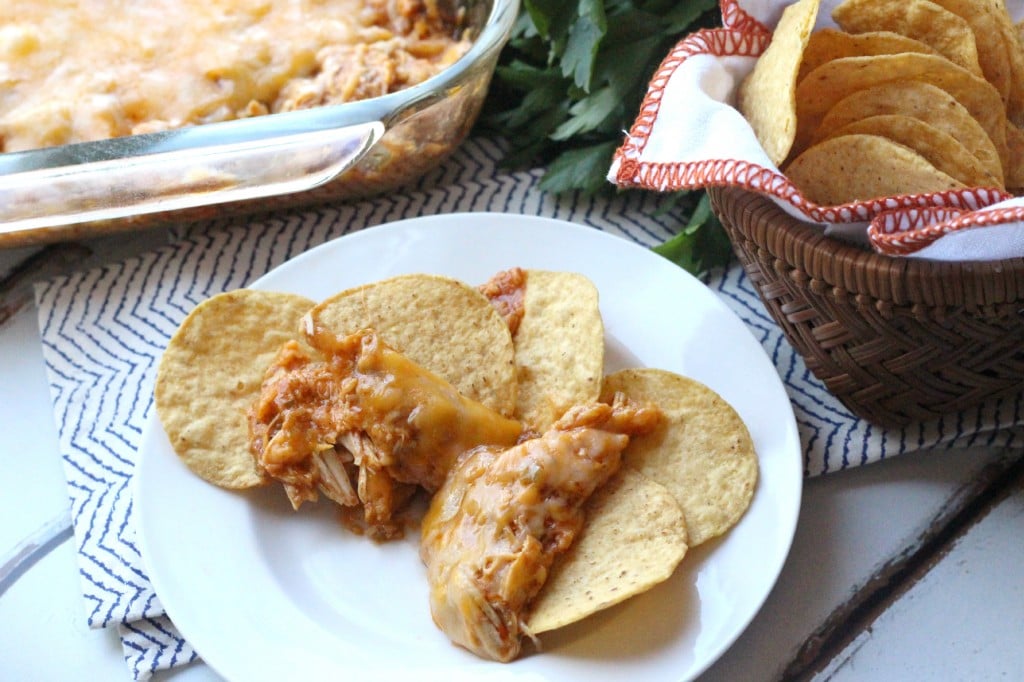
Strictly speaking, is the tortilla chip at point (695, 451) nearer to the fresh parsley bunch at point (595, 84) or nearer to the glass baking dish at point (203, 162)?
the fresh parsley bunch at point (595, 84)

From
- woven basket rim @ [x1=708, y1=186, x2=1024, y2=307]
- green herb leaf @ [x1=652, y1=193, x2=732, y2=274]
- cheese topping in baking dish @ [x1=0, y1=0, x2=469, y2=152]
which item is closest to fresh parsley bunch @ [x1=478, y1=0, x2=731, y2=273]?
green herb leaf @ [x1=652, y1=193, x2=732, y2=274]

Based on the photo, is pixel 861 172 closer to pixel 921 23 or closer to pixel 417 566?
pixel 921 23

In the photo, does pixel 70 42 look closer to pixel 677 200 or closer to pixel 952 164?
pixel 677 200

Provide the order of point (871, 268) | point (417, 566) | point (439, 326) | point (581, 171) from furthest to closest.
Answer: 1. point (581, 171)
2. point (439, 326)
3. point (417, 566)
4. point (871, 268)

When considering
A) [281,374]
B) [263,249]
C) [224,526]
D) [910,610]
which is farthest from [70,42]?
[910,610]

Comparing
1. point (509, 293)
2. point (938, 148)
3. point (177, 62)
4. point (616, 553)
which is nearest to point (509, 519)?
point (616, 553)
